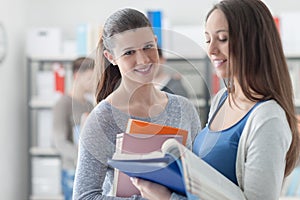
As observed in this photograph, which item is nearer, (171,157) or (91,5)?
(171,157)

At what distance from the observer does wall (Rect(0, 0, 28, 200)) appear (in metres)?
4.26

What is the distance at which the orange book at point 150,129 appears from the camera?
100 centimetres

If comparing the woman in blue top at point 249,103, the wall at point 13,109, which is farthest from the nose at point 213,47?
the wall at point 13,109

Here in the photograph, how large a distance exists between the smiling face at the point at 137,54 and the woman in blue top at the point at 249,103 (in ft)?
0.44

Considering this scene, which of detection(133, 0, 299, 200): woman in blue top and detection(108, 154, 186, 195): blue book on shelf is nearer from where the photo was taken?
detection(108, 154, 186, 195): blue book on shelf

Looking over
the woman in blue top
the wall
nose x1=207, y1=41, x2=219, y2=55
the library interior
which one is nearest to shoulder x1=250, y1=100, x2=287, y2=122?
the woman in blue top

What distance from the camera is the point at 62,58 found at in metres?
4.40

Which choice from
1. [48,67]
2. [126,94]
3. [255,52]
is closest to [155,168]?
[126,94]

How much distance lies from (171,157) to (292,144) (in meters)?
0.43

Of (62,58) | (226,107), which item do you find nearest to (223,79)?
(226,107)

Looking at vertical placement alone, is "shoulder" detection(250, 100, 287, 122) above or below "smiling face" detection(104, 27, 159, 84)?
below

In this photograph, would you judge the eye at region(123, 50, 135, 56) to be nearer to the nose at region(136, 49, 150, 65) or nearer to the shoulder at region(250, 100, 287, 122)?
the nose at region(136, 49, 150, 65)

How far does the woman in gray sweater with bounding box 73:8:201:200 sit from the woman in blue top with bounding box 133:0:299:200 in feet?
0.25

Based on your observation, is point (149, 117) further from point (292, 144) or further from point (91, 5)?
point (91, 5)
